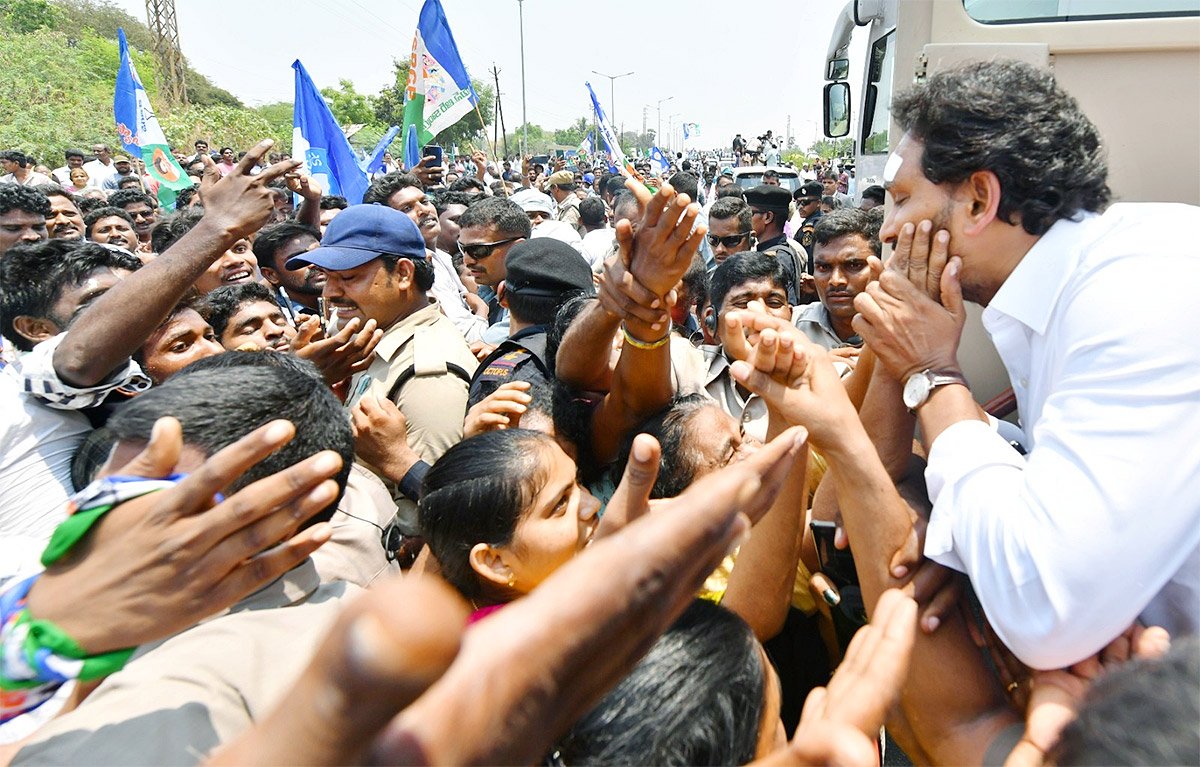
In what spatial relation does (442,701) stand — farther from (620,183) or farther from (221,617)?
(620,183)

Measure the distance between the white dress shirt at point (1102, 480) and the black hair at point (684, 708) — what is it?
0.41 m

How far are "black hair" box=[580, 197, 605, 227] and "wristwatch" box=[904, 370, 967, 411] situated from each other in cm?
680

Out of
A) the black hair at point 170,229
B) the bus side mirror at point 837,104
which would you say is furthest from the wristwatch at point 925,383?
the bus side mirror at point 837,104

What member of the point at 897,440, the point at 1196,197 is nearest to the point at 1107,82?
the point at 1196,197

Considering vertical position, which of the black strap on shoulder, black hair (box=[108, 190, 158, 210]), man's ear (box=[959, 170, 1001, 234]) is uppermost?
man's ear (box=[959, 170, 1001, 234])

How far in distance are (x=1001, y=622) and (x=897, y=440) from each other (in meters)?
0.59

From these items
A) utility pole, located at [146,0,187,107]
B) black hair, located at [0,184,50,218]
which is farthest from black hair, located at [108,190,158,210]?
utility pole, located at [146,0,187,107]

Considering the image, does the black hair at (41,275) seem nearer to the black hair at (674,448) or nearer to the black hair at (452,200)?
the black hair at (674,448)

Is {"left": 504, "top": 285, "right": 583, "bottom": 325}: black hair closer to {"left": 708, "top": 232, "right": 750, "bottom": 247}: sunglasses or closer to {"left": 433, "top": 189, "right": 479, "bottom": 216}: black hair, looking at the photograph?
{"left": 708, "top": 232, "right": 750, "bottom": 247}: sunglasses

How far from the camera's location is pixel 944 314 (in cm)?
156

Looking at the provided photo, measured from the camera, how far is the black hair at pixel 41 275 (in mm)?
2561

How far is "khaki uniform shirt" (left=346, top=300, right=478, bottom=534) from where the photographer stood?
258cm

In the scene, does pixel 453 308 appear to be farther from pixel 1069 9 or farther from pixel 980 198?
pixel 980 198

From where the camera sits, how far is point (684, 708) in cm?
112
